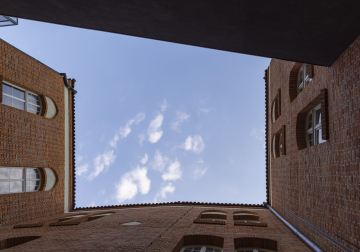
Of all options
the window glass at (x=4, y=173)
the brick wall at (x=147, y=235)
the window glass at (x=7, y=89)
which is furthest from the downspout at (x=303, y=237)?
the window glass at (x=7, y=89)

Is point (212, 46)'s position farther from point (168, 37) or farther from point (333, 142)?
point (333, 142)

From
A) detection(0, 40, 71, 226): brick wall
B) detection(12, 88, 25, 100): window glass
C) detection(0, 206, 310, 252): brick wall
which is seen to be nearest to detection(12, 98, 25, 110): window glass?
detection(12, 88, 25, 100): window glass

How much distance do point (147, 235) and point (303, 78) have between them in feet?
26.4

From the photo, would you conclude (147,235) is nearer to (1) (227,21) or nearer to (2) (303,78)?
(1) (227,21)

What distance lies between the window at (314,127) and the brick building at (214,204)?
40mm

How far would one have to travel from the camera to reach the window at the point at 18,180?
13.4 meters

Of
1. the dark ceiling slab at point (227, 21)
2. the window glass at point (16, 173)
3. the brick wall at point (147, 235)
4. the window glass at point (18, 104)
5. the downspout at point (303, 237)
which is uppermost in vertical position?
the dark ceiling slab at point (227, 21)

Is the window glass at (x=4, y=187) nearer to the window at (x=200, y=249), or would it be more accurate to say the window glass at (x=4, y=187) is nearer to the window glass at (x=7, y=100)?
the window glass at (x=7, y=100)

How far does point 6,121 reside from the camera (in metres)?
13.5

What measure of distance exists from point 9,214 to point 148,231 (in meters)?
6.85

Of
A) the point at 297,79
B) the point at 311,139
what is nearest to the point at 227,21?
the point at 311,139

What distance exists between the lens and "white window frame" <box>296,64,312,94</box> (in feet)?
36.9

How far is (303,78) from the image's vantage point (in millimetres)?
11680

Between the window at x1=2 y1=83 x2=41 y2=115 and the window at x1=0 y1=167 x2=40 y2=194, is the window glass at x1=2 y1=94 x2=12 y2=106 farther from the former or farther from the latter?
the window at x1=0 y1=167 x2=40 y2=194
